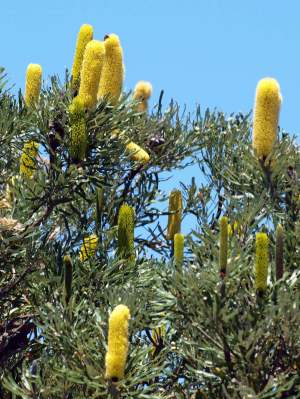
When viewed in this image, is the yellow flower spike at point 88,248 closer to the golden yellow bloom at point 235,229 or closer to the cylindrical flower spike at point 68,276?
the cylindrical flower spike at point 68,276

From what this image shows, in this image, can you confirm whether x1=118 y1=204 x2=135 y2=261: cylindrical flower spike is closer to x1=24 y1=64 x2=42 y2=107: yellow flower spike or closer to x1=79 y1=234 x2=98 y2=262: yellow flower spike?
x1=79 y1=234 x2=98 y2=262: yellow flower spike

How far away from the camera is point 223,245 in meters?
6.75

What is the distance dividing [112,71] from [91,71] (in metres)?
0.43

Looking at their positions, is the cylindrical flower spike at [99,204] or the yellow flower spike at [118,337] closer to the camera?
the yellow flower spike at [118,337]

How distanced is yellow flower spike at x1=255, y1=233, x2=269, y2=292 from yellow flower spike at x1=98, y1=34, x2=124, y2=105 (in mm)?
1981

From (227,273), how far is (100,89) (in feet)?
6.65

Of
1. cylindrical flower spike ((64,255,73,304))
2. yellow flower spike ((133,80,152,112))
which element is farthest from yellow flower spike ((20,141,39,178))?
yellow flower spike ((133,80,152,112))

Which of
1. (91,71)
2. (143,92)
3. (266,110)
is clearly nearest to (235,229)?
(266,110)

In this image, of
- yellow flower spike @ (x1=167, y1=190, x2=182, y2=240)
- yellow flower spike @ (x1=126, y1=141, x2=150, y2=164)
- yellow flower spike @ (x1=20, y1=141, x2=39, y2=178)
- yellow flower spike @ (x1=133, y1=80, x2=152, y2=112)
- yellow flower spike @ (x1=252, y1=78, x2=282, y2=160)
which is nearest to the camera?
yellow flower spike @ (x1=252, y1=78, x2=282, y2=160)

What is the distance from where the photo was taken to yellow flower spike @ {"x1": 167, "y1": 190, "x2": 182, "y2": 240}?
373 inches

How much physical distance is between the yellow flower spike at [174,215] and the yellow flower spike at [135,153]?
2.18 feet

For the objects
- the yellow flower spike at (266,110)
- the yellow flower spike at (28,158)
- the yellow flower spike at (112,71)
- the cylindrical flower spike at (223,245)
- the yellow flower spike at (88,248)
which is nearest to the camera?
the cylindrical flower spike at (223,245)

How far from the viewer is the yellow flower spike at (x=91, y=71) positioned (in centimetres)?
804

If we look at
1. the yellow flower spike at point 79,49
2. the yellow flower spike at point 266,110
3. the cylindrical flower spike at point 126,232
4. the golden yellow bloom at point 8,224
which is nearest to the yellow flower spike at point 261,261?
the yellow flower spike at point 266,110
